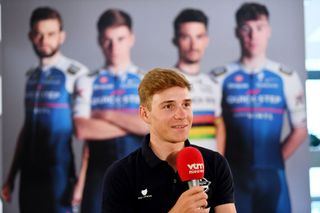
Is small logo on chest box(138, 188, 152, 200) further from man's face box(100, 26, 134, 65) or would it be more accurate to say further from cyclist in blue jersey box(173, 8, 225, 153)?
man's face box(100, 26, 134, 65)

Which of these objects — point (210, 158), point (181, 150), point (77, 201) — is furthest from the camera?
point (77, 201)

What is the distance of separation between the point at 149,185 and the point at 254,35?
12.3ft

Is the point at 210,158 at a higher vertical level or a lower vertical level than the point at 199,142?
higher

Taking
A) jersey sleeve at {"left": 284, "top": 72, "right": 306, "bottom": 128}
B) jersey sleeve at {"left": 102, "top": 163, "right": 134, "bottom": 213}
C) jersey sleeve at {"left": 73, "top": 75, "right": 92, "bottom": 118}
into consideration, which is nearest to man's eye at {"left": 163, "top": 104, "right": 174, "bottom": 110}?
jersey sleeve at {"left": 102, "top": 163, "right": 134, "bottom": 213}

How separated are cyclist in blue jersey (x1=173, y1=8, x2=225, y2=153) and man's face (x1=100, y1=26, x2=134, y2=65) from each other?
507 mm

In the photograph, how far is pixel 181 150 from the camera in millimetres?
1459

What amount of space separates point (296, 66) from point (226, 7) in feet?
3.28

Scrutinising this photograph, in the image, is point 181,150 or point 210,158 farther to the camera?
point 210,158

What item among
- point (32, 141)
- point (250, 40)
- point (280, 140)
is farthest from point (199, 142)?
point (32, 141)


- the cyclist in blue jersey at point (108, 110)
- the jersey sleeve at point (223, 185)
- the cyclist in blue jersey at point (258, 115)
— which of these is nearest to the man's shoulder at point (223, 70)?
the cyclist in blue jersey at point (258, 115)

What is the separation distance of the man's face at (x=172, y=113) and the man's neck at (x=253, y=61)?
3.59 metres

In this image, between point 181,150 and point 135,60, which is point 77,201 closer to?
point 135,60

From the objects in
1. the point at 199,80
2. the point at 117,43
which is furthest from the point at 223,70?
the point at 117,43

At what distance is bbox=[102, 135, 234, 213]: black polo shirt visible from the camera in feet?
4.86
